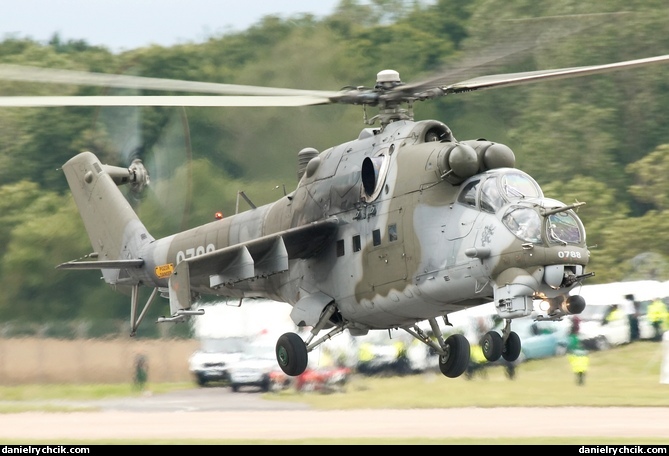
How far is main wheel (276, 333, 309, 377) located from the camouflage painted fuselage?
34 centimetres

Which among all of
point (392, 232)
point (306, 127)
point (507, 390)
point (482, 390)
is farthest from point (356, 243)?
point (306, 127)

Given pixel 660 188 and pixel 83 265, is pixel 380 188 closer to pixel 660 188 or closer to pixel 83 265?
pixel 83 265

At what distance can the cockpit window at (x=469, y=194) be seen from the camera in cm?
1474

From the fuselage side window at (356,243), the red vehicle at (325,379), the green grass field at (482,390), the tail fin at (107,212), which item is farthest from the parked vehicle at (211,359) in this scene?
the fuselage side window at (356,243)

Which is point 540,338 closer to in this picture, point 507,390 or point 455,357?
point 507,390

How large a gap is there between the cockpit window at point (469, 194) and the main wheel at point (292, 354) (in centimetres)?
306

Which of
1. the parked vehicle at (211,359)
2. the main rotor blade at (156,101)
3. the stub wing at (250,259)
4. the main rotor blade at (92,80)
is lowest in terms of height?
the parked vehicle at (211,359)

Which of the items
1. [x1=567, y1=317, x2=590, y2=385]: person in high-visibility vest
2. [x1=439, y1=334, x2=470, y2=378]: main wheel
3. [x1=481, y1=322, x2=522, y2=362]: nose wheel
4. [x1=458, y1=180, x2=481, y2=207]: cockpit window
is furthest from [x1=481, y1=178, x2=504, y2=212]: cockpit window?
[x1=567, y1=317, x2=590, y2=385]: person in high-visibility vest

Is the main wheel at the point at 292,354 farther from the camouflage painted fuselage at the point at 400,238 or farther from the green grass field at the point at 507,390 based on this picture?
the green grass field at the point at 507,390

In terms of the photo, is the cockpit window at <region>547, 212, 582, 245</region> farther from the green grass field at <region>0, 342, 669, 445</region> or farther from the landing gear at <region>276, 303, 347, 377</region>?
the green grass field at <region>0, 342, 669, 445</region>

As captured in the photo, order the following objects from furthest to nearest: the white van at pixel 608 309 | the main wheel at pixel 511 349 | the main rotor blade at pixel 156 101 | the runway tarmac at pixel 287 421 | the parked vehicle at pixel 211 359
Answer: the white van at pixel 608 309 → the parked vehicle at pixel 211 359 → the runway tarmac at pixel 287 421 → the main wheel at pixel 511 349 → the main rotor blade at pixel 156 101

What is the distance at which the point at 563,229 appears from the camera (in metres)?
14.2

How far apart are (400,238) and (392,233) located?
148mm
